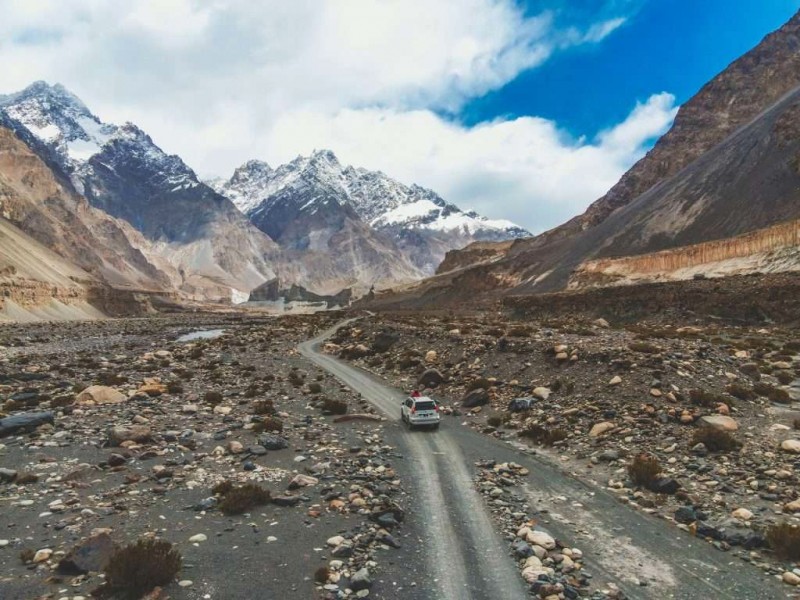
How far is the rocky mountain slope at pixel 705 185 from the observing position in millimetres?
96312

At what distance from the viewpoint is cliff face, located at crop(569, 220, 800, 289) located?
231 ft

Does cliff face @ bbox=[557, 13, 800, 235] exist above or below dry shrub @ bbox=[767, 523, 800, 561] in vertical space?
above

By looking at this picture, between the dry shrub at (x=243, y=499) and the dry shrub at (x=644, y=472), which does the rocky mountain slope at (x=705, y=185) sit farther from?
the dry shrub at (x=243, y=499)

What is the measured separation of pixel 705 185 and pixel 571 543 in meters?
121

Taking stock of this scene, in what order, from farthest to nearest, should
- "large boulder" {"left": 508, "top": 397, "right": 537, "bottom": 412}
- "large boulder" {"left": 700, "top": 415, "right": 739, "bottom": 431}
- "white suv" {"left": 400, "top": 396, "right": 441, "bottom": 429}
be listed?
1. "large boulder" {"left": 508, "top": 397, "right": 537, "bottom": 412}
2. "white suv" {"left": 400, "top": 396, "right": 441, "bottom": 429}
3. "large boulder" {"left": 700, "top": 415, "right": 739, "bottom": 431}

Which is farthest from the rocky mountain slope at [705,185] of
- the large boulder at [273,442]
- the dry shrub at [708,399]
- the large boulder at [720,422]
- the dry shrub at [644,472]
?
the large boulder at [273,442]

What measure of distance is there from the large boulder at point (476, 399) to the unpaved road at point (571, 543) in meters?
8.72

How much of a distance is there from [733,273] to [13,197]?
229 m

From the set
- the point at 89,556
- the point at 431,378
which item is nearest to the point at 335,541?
the point at 89,556

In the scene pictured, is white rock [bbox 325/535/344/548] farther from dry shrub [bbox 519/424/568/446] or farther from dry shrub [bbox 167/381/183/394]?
dry shrub [bbox 167/381/183/394]

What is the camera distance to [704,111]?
16550 cm

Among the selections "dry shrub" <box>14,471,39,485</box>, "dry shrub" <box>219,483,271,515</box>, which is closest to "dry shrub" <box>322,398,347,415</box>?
"dry shrub" <box>219,483,271,515</box>

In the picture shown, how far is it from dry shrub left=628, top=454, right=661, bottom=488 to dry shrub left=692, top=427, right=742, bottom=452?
2.05 metres

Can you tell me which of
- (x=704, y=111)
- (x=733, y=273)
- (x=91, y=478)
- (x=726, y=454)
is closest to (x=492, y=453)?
(x=726, y=454)
